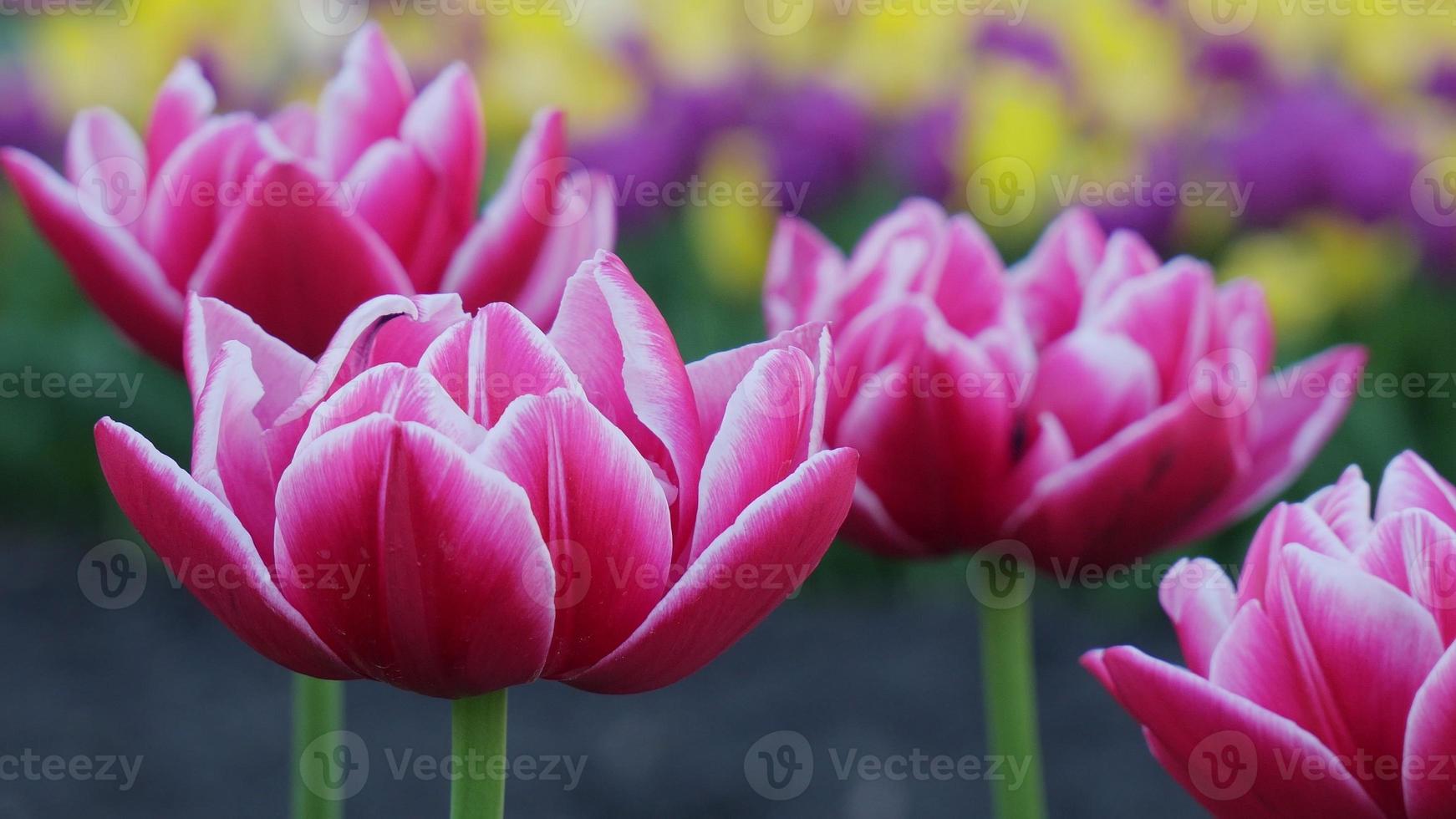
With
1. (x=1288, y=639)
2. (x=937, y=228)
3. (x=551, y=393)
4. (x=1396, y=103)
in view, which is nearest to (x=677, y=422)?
(x=551, y=393)

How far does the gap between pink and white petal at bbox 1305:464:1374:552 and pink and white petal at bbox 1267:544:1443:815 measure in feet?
0.22

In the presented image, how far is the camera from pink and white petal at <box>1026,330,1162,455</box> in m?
1.13

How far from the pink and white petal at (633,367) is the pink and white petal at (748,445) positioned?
29mm

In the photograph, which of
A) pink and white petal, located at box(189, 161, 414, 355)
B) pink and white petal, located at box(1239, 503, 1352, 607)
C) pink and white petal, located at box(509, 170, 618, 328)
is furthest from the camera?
pink and white petal, located at box(509, 170, 618, 328)

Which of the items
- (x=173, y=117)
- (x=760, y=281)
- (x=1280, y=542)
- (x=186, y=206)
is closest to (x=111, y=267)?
(x=186, y=206)

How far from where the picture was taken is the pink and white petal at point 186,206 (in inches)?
45.4

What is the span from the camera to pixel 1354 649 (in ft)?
2.57

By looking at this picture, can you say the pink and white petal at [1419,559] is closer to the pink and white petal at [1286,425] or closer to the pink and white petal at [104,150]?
the pink and white petal at [1286,425]

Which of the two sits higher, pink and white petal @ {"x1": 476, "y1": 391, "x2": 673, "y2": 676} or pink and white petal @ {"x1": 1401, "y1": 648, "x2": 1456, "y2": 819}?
pink and white petal @ {"x1": 476, "y1": 391, "x2": 673, "y2": 676}

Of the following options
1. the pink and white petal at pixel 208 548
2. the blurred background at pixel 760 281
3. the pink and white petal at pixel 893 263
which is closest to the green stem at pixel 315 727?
the pink and white petal at pixel 208 548

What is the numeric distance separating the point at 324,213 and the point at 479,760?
424mm

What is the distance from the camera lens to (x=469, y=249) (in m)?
1.12

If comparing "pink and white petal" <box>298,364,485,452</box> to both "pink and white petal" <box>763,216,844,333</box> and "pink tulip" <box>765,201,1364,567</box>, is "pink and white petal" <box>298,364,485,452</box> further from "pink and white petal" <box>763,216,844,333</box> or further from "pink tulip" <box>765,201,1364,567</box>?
"pink and white petal" <box>763,216,844,333</box>

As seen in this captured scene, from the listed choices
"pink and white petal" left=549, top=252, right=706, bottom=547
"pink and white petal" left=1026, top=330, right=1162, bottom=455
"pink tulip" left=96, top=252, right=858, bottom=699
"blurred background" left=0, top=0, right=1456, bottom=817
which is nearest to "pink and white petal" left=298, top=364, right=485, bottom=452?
"pink tulip" left=96, top=252, right=858, bottom=699
